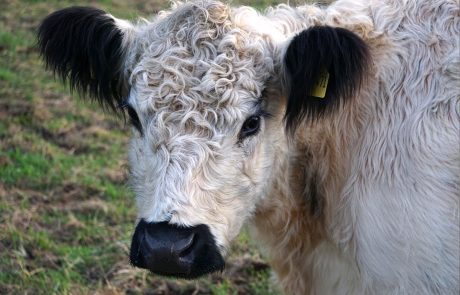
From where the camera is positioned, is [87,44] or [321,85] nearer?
[321,85]

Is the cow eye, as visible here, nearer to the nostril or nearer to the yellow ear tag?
the yellow ear tag

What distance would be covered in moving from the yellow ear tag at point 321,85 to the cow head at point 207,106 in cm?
1

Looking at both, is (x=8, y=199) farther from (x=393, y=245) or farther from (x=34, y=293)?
(x=393, y=245)

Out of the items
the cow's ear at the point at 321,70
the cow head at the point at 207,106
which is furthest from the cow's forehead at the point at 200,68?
the cow's ear at the point at 321,70

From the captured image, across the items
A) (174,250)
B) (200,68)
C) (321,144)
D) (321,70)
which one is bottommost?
(174,250)

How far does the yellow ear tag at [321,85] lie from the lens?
4.10 m

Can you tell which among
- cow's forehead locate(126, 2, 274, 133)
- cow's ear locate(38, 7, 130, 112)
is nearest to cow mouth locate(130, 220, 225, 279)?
cow's forehead locate(126, 2, 274, 133)

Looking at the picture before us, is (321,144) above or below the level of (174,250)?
above

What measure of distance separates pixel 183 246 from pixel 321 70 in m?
1.17

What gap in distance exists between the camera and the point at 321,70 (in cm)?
409

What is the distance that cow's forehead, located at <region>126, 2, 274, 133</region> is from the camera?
3.93m

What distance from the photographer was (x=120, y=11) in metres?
11.8

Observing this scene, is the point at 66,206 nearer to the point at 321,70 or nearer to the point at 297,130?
the point at 297,130

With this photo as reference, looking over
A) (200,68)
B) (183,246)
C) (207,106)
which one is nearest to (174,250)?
(183,246)
